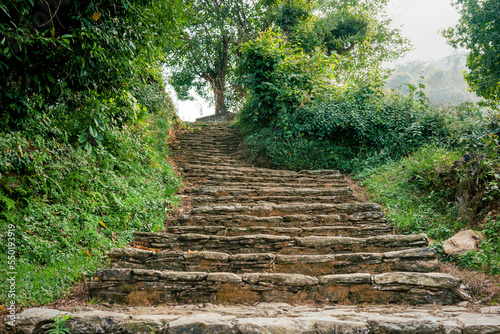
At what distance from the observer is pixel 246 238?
3697mm

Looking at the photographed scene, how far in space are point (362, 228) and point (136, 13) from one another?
4.41 meters

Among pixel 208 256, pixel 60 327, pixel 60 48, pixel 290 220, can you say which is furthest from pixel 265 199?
pixel 60 48

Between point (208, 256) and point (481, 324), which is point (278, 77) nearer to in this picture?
point (208, 256)

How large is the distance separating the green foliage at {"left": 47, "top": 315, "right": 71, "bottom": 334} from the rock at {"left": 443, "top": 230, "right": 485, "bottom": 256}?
4059mm

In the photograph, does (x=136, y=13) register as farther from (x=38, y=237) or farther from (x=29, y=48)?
(x=38, y=237)

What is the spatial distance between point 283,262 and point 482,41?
1155cm

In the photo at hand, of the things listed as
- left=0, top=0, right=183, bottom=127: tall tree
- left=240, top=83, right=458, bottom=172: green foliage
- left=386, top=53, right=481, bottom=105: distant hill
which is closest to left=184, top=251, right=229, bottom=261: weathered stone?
left=0, top=0, right=183, bottom=127: tall tree

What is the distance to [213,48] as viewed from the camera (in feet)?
51.6

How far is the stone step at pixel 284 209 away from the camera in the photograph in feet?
15.4

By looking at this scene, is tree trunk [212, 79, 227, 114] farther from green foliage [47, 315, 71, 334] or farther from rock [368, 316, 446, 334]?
rock [368, 316, 446, 334]

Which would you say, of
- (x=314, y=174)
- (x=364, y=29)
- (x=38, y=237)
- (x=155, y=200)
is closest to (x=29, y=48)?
(x=38, y=237)

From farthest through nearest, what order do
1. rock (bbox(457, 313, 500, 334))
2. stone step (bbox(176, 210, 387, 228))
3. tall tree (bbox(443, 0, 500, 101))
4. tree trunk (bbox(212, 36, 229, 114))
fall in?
tree trunk (bbox(212, 36, 229, 114)) → tall tree (bbox(443, 0, 500, 101)) → stone step (bbox(176, 210, 387, 228)) → rock (bbox(457, 313, 500, 334))

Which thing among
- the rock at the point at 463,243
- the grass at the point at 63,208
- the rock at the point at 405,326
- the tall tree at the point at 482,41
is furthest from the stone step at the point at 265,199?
the tall tree at the point at 482,41

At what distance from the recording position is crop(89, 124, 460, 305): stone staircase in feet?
9.20
